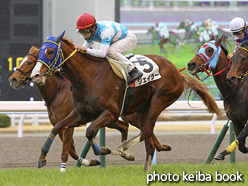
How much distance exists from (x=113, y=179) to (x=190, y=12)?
17.9 meters

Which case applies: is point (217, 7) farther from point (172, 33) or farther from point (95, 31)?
point (95, 31)

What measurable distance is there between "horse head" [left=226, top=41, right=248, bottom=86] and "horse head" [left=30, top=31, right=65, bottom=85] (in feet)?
5.67

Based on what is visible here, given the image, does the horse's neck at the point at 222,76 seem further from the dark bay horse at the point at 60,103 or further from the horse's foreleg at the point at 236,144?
the dark bay horse at the point at 60,103

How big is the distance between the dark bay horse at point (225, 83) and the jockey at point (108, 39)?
866mm

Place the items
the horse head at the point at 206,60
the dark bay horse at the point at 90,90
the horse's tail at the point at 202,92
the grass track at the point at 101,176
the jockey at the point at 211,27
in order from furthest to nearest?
the jockey at the point at 211,27 → the horse's tail at the point at 202,92 → the horse head at the point at 206,60 → the dark bay horse at the point at 90,90 → the grass track at the point at 101,176

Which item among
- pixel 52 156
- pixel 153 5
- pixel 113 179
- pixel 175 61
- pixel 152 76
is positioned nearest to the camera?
pixel 113 179

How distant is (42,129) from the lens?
11766 mm

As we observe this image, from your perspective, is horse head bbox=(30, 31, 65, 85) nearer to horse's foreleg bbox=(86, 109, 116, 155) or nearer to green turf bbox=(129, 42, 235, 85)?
horse's foreleg bbox=(86, 109, 116, 155)

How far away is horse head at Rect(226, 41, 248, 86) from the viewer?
4.56m

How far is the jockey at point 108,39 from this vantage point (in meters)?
4.29

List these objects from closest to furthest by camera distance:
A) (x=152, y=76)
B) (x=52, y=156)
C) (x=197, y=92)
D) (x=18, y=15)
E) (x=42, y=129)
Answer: (x=152, y=76)
(x=197, y=92)
(x=52, y=156)
(x=18, y=15)
(x=42, y=129)

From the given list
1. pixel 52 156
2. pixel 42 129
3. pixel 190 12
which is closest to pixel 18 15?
pixel 42 129

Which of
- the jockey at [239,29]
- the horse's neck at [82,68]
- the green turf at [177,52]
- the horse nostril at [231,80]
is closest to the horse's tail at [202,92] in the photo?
the jockey at [239,29]

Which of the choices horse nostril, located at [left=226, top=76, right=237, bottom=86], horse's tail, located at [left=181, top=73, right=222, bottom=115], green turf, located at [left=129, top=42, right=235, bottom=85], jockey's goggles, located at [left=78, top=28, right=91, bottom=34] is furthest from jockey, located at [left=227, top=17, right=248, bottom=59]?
green turf, located at [left=129, top=42, right=235, bottom=85]
